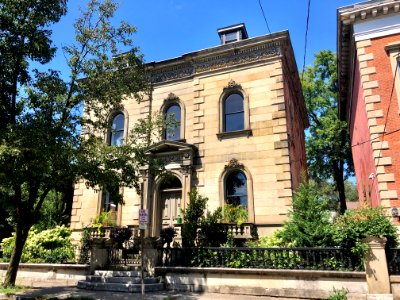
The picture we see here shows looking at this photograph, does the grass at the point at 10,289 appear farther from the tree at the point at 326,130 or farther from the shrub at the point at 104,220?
the tree at the point at 326,130

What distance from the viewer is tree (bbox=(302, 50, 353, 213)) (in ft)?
93.8

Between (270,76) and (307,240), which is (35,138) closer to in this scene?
(307,240)

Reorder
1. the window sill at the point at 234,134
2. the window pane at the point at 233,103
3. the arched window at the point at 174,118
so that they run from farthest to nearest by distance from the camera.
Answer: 1. the arched window at the point at 174,118
2. the window pane at the point at 233,103
3. the window sill at the point at 234,134

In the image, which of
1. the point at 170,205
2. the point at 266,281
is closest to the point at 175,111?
the point at 170,205

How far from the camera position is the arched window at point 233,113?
1744 cm

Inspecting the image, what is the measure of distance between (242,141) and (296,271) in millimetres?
7838

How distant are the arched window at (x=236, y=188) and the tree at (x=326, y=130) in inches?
583

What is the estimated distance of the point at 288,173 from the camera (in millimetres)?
15211

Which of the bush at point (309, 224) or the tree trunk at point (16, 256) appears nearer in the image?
the bush at point (309, 224)

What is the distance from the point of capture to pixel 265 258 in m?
10.9

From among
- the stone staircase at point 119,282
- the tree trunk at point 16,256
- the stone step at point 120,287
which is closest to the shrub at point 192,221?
the stone staircase at point 119,282

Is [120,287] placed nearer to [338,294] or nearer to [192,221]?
[192,221]

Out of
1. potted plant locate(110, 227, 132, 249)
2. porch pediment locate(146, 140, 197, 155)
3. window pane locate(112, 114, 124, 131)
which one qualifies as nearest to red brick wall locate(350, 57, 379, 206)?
porch pediment locate(146, 140, 197, 155)

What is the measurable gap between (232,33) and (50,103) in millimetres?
12011
